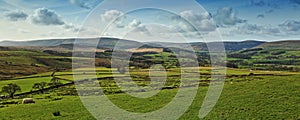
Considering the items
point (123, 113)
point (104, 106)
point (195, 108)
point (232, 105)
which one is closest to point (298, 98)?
point (232, 105)

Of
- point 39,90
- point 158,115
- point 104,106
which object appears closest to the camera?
point 158,115

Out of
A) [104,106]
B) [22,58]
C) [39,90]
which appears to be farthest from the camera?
[22,58]

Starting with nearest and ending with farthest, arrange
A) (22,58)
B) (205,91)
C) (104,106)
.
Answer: (104,106), (205,91), (22,58)

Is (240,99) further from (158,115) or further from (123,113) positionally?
(123,113)

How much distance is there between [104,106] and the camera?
3306 cm

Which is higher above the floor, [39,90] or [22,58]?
[22,58]

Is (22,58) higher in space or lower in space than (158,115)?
higher

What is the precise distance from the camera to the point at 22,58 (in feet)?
539

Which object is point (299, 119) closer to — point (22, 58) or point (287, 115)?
point (287, 115)

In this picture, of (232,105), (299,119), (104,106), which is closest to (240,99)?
(232,105)

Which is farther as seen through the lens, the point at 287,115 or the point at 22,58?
the point at 22,58

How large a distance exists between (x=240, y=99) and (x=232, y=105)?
80.4 inches

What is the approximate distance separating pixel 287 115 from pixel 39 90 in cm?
5779

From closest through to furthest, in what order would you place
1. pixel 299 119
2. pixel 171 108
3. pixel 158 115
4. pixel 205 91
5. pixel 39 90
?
pixel 299 119
pixel 158 115
pixel 171 108
pixel 205 91
pixel 39 90
